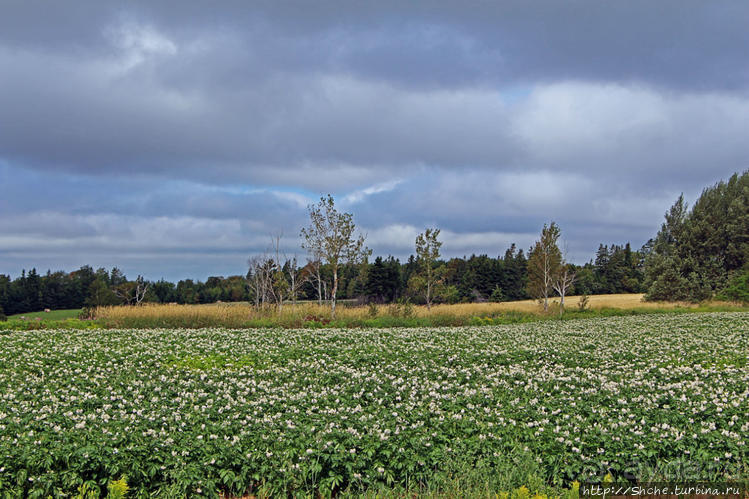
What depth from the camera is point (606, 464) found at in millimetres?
6086

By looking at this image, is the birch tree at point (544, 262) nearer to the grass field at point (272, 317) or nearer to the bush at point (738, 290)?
the grass field at point (272, 317)

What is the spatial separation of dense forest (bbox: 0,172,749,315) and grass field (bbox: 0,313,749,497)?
63.3 feet

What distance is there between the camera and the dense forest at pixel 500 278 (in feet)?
159

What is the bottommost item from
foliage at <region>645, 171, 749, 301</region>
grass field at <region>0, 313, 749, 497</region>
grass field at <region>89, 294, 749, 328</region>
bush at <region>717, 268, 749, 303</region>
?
grass field at <region>0, 313, 749, 497</region>

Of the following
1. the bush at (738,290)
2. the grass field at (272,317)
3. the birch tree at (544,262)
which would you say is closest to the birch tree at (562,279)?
the birch tree at (544,262)

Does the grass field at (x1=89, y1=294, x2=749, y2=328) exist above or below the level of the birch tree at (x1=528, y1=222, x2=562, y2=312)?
below

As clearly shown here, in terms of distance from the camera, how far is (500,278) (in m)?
73.1

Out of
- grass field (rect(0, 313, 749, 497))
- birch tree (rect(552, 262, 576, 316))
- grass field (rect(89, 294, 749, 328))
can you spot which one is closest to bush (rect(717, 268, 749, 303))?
birch tree (rect(552, 262, 576, 316))

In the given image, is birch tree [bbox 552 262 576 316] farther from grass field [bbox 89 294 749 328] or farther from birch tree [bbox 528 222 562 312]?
grass field [bbox 89 294 749 328]

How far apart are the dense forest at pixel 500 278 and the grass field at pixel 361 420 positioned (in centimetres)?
1930

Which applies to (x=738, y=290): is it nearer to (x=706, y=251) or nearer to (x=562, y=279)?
(x=706, y=251)

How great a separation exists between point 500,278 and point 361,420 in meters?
68.0

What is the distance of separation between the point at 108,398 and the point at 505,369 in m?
8.06

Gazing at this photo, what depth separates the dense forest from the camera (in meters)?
48.4
